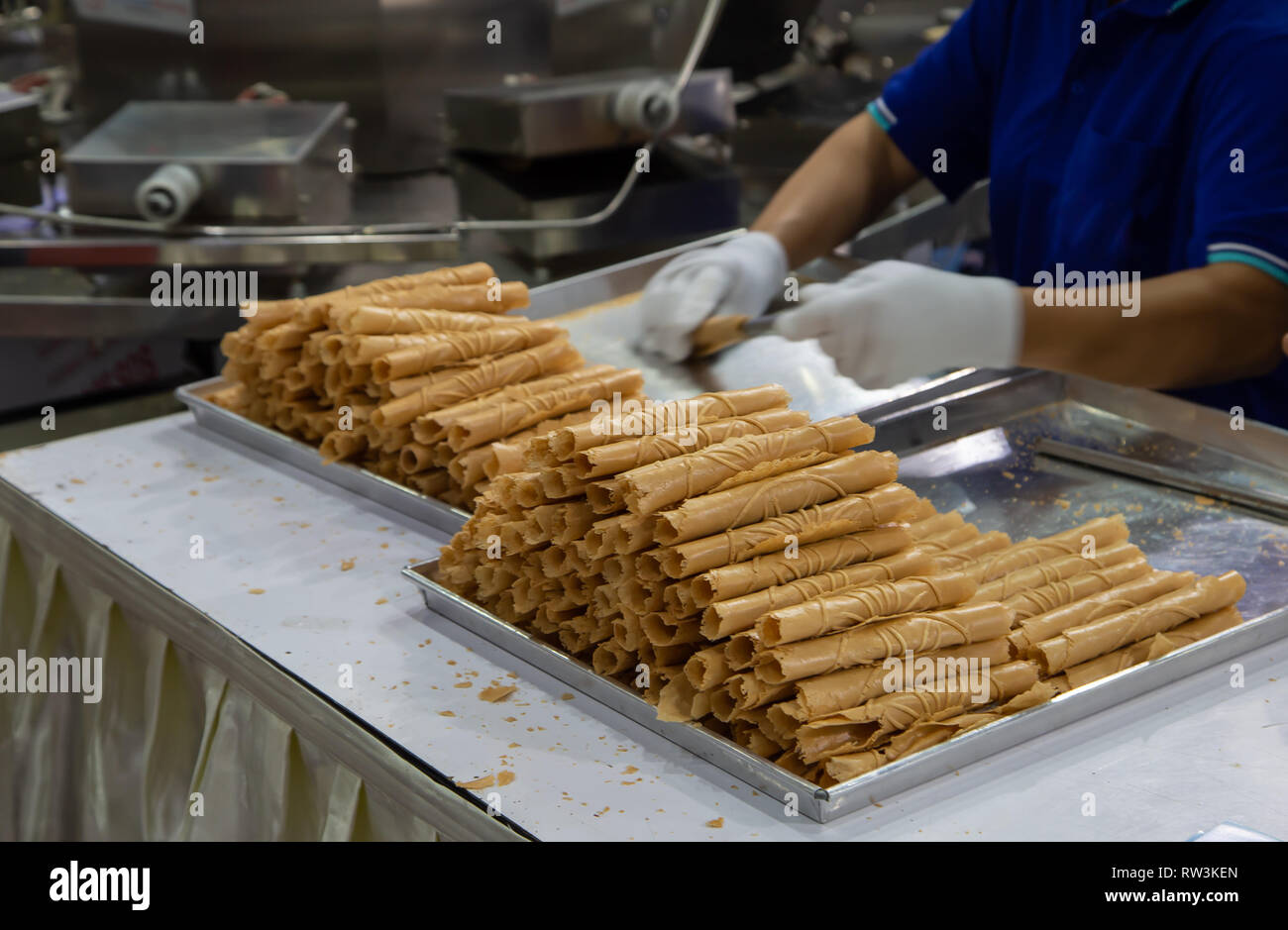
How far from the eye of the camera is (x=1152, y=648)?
1327mm

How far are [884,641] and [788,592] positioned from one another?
98 mm

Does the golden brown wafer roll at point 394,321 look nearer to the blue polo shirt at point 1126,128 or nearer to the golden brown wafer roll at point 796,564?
the golden brown wafer roll at point 796,564

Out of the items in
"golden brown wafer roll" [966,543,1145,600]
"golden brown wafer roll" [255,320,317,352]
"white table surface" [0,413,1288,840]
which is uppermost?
"golden brown wafer roll" [255,320,317,352]

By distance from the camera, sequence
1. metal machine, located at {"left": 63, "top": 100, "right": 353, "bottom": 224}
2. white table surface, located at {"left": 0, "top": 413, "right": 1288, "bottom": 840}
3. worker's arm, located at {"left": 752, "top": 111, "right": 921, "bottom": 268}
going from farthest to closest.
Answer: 1. metal machine, located at {"left": 63, "top": 100, "right": 353, "bottom": 224}
2. worker's arm, located at {"left": 752, "top": 111, "right": 921, "bottom": 268}
3. white table surface, located at {"left": 0, "top": 413, "right": 1288, "bottom": 840}

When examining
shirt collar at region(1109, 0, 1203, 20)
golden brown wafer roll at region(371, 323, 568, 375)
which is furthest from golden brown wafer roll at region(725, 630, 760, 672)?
shirt collar at region(1109, 0, 1203, 20)

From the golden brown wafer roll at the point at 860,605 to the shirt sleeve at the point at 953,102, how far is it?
1.51m

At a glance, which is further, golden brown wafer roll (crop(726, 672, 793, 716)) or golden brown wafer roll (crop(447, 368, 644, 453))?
golden brown wafer roll (crop(447, 368, 644, 453))

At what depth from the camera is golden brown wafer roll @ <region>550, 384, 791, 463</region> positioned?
1.30 metres

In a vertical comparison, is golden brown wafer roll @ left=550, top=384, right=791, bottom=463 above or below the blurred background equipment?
below

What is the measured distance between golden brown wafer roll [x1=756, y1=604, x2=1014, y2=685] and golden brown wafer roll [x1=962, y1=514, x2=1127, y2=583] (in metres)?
0.14

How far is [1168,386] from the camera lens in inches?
80.0

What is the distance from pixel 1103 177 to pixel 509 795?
1.53 metres

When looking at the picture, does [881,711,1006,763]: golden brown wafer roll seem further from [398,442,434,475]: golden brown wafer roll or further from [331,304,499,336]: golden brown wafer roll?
[331,304,499,336]: golden brown wafer roll

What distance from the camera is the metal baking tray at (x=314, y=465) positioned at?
172cm
